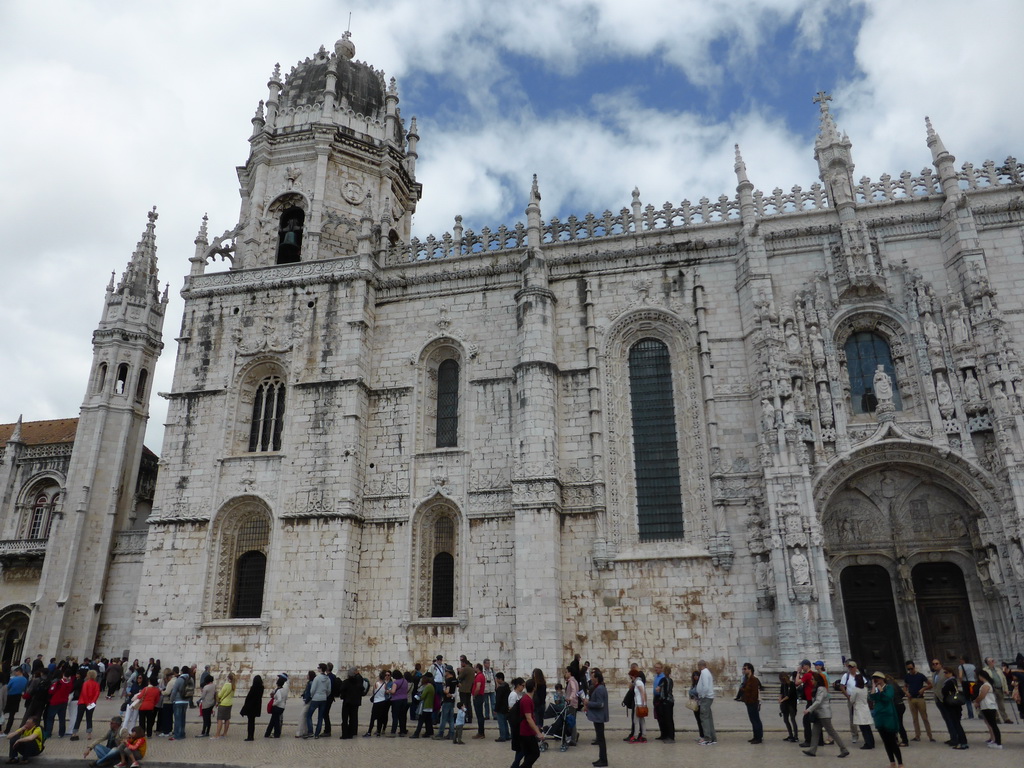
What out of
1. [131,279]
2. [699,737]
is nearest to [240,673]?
[699,737]

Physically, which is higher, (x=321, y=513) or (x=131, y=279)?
(x=131, y=279)

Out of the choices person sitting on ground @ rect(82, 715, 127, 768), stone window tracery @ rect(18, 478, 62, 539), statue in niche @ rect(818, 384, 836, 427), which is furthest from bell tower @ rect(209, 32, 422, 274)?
person sitting on ground @ rect(82, 715, 127, 768)

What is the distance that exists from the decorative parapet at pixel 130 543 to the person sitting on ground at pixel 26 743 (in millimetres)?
15993

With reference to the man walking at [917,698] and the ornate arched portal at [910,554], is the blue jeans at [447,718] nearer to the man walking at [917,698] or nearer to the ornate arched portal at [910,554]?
the man walking at [917,698]

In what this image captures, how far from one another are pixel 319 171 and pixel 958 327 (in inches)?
846

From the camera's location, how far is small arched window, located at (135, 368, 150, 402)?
97.9 feet

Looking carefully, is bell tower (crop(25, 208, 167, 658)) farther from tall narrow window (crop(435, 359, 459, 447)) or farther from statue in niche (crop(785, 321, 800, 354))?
statue in niche (crop(785, 321, 800, 354))

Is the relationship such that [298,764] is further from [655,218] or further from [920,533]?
[655,218]

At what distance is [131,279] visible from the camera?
3120cm

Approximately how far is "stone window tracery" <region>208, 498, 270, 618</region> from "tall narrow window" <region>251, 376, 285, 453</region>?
1980mm

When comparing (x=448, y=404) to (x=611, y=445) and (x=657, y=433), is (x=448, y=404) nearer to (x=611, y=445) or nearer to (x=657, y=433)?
(x=611, y=445)

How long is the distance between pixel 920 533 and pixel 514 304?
43.8ft

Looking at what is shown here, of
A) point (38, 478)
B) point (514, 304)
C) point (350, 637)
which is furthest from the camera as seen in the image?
point (38, 478)

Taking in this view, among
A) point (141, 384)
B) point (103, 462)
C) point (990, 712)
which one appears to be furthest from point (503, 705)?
point (141, 384)
